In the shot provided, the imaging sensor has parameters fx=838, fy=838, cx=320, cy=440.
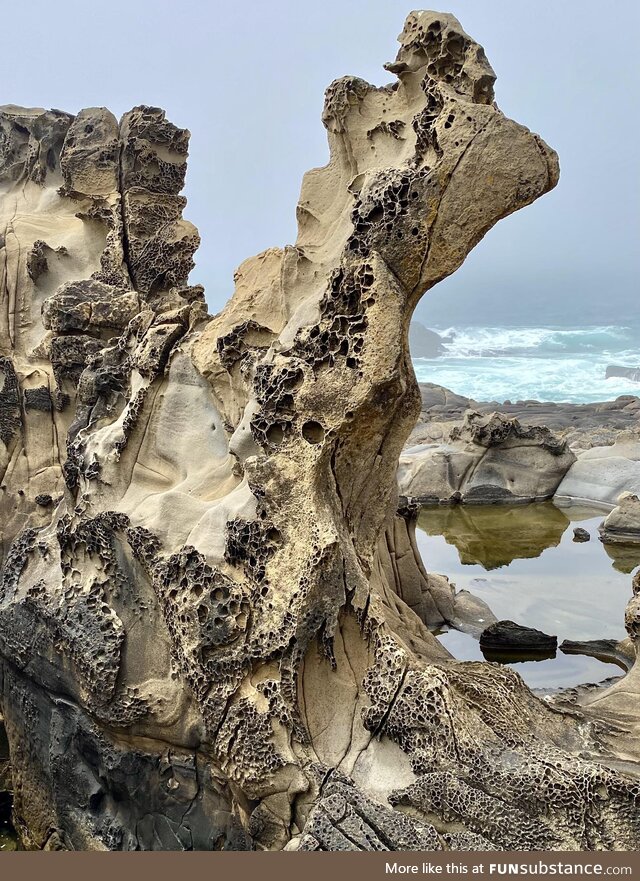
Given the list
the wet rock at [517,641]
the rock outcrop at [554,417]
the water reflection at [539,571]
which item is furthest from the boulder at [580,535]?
the rock outcrop at [554,417]

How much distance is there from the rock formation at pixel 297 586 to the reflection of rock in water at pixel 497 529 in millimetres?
4843

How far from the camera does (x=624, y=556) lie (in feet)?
28.5

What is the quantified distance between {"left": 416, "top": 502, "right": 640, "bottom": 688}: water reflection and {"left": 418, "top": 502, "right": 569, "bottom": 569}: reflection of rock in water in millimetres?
11

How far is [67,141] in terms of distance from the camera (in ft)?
21.6

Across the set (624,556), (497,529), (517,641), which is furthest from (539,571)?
(517,641)

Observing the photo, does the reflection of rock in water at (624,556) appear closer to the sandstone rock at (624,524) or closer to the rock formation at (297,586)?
the sandstone rock at (624,524)

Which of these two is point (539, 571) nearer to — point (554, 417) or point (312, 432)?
point (312, 432)

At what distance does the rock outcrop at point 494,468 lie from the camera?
37.9 ft

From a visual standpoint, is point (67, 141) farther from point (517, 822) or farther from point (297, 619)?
point (517, 822)

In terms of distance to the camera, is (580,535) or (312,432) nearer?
(312,432)

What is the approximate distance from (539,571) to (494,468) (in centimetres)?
363

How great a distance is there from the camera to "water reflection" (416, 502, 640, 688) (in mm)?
5891

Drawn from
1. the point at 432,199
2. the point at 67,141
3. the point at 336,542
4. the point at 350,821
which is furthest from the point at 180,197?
the point at 350,821

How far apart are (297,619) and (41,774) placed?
67.0 inches
